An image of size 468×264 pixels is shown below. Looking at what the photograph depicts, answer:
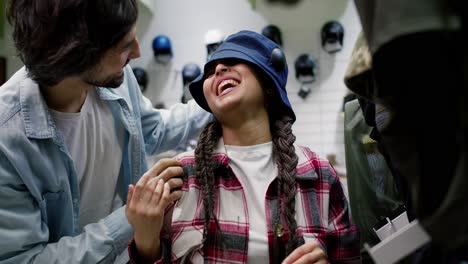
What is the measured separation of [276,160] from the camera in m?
1.23

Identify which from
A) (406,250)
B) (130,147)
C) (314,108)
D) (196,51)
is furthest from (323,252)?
(196,51)

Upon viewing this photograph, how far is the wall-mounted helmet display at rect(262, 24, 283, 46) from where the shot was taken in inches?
160

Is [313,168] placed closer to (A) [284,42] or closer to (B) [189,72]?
(B) [189,72]

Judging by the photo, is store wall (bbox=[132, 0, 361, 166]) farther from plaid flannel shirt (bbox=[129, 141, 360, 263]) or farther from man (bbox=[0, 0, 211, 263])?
plaid flannel shirt (bbox=[129, 141, 360, 263])

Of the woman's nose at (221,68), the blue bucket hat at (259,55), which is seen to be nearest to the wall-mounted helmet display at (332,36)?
the blue bucket hat at (259,55)

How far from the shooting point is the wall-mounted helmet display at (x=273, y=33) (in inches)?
160

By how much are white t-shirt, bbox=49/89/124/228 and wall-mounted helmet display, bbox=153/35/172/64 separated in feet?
9.00

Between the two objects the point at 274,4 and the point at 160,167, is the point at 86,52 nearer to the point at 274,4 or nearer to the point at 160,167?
the point at 160,167

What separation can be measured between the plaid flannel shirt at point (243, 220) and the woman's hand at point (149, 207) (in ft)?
0.13

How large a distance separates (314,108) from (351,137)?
111 inches

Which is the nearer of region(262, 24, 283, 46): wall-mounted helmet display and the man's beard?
the man's beard

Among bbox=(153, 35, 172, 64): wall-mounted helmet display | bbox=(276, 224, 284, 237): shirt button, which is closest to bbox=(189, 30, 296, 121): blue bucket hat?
bbox=(276, 224, 284, 237): shirt button

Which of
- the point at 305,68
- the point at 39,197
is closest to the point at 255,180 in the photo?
the point at 39,197

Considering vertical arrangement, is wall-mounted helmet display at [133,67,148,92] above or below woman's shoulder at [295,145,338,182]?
above
